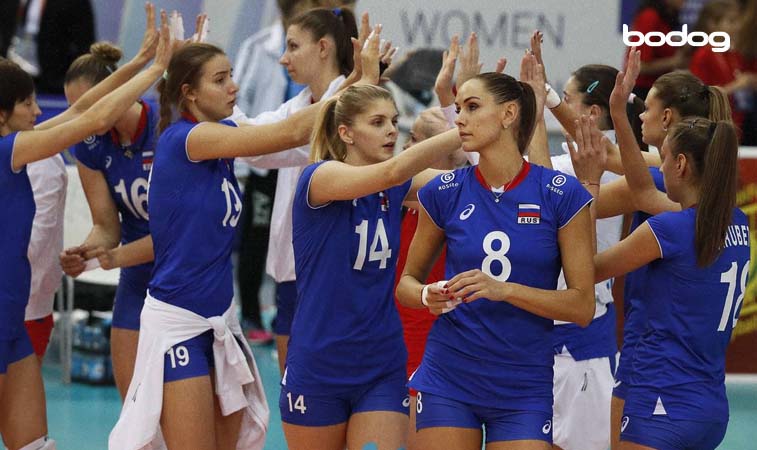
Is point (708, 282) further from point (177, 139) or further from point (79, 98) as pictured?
point (79, 98)

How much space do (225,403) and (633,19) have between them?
729cm

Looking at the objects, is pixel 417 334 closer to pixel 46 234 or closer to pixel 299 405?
pixel 299 405

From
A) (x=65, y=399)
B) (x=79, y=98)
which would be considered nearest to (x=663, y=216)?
(x=79, y=98)

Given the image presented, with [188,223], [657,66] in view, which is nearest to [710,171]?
[188,223]

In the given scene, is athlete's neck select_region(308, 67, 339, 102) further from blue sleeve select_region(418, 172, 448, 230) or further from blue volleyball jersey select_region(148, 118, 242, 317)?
blue sleeve select_region(418, 172, 448, 230)

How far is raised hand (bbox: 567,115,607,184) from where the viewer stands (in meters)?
4.59

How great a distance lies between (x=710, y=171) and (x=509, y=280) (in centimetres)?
87

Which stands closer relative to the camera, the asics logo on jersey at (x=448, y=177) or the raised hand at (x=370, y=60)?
the asics logo on jersey at (x=448, y=177)

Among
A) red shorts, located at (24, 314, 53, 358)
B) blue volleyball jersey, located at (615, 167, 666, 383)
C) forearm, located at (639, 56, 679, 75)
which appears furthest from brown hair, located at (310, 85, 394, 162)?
forearm, located at (639, 56, 679, 75)

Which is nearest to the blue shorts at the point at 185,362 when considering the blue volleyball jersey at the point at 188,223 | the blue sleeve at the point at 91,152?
the blue volleyball jersey at the point at 188,223

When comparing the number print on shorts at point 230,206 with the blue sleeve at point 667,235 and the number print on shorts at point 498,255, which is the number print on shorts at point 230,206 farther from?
the blue sleeve at point 667,235

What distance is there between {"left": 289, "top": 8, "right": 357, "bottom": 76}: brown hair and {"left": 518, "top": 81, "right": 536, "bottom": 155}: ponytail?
1.74 meters

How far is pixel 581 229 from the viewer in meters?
4.27

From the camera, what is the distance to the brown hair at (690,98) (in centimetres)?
510
